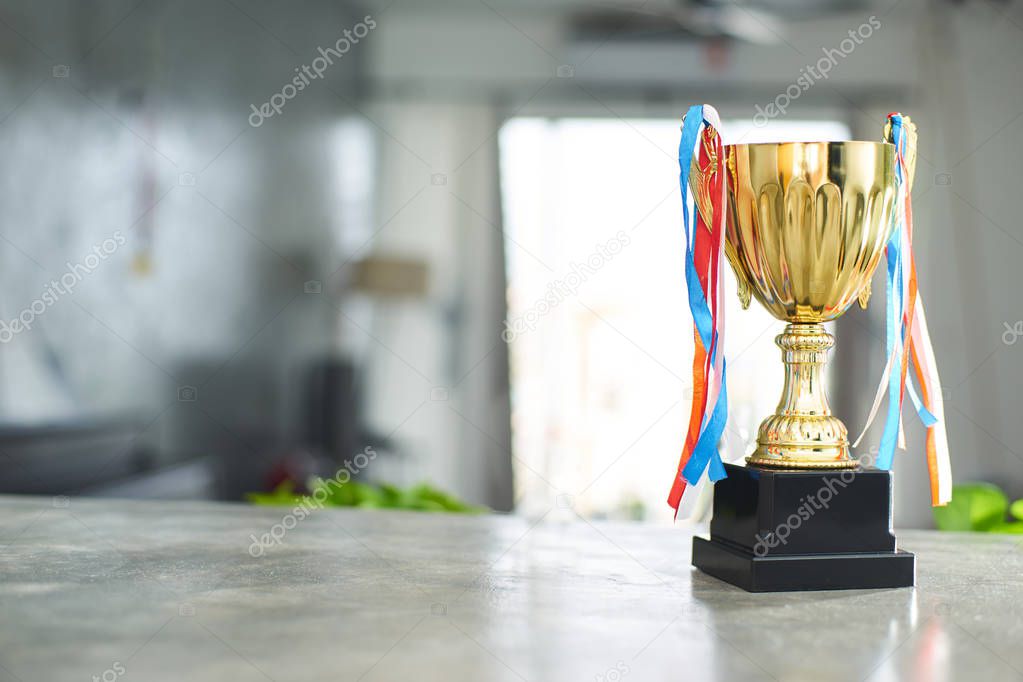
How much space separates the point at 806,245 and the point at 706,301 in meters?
0.12

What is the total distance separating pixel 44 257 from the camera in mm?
2850

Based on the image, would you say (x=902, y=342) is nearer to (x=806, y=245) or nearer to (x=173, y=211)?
(x=806, y=245)

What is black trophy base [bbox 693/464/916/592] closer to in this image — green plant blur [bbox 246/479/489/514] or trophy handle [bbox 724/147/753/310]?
trophy handle [bbox 724/147/753/310]

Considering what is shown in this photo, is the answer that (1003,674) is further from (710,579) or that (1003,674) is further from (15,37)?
(15,37)

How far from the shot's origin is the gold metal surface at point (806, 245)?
100 centimetres

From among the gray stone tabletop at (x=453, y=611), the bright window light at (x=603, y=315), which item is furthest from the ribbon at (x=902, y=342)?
the bright window light at (x=603, y=315)

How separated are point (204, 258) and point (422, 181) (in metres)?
0.84

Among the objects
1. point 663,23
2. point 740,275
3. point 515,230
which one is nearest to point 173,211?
point 515,230

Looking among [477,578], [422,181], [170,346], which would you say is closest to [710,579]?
[477,578]

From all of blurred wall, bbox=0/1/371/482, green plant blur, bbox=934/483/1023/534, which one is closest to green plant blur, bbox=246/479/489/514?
blurred wall, bbox=0/1/371/482

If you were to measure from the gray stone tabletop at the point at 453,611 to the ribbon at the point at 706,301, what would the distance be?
15 centimetres

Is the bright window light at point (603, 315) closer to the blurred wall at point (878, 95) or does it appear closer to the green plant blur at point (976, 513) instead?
the blurred wall at point (878, 95)

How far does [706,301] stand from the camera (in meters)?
1.04

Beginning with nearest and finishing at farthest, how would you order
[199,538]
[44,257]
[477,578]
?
1. [477,578]
2. [199,538]
3. [44,257]
